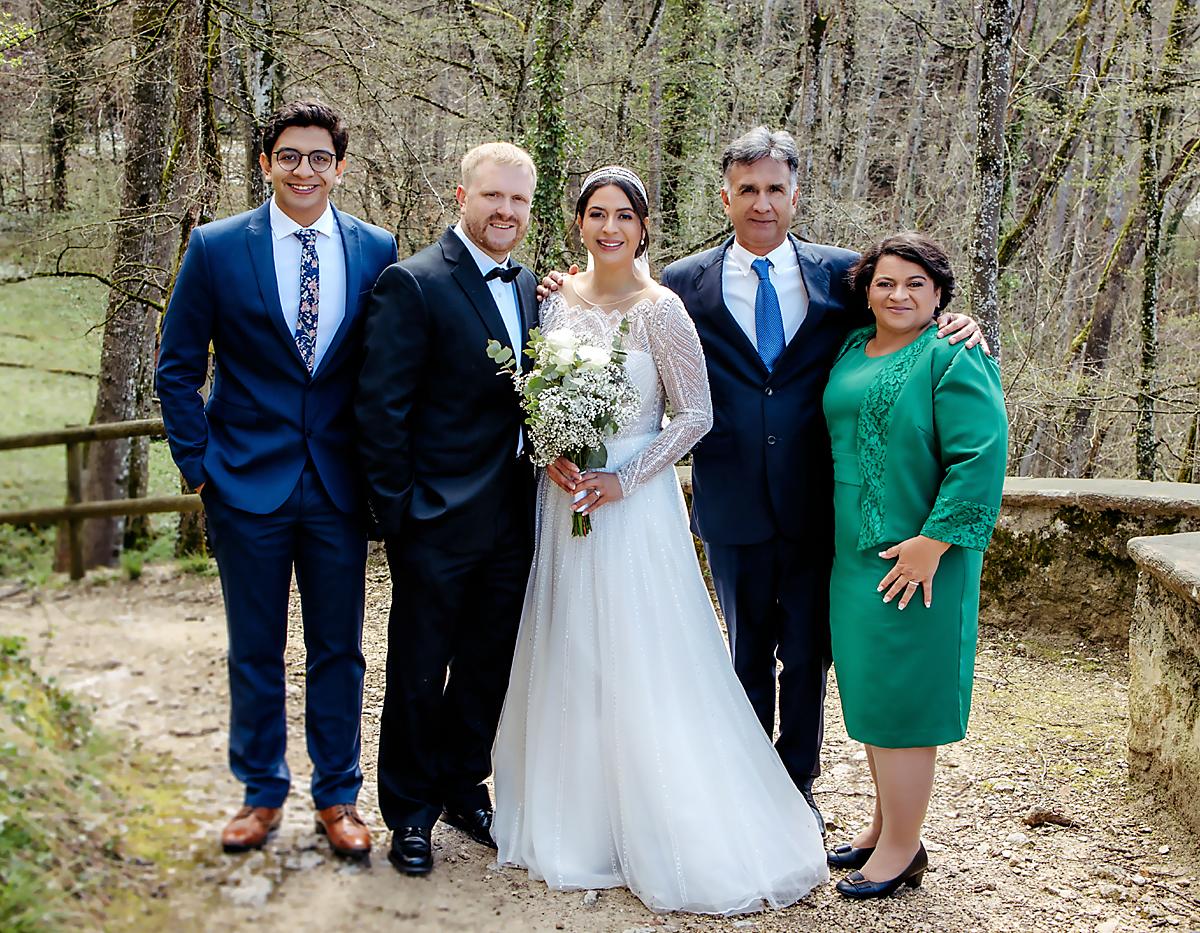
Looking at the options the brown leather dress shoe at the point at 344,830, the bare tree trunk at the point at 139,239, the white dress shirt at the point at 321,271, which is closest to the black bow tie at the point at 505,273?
the white dress shirt at the point at 321,271

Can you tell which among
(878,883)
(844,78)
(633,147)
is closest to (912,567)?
(878,883)

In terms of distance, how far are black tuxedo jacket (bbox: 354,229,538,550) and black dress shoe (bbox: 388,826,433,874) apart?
0.85 m

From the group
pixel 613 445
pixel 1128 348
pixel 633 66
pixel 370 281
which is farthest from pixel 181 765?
pixel 1128 348

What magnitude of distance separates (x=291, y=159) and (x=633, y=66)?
818 centimetres

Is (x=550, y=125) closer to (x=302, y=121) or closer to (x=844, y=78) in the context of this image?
(x=302, y=121)

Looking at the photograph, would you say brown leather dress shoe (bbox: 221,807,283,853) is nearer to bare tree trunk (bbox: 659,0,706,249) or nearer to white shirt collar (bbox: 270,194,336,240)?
white shirt collar (bbox: 270,194,336,240)

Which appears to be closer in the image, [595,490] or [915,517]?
[915,517]

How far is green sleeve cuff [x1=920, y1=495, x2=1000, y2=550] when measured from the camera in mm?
3160

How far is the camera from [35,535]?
209 centimetres

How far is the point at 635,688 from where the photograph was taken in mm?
3430

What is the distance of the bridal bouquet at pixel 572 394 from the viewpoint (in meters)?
3.17

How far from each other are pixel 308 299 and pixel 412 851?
1578 mm

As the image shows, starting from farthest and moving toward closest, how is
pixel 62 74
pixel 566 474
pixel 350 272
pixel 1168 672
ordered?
pixel 62 74 → pixel 1168 672 → pixel 566 474 → pixel 350 272

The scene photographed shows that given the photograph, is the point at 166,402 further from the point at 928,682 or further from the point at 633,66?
the point at 633,66
